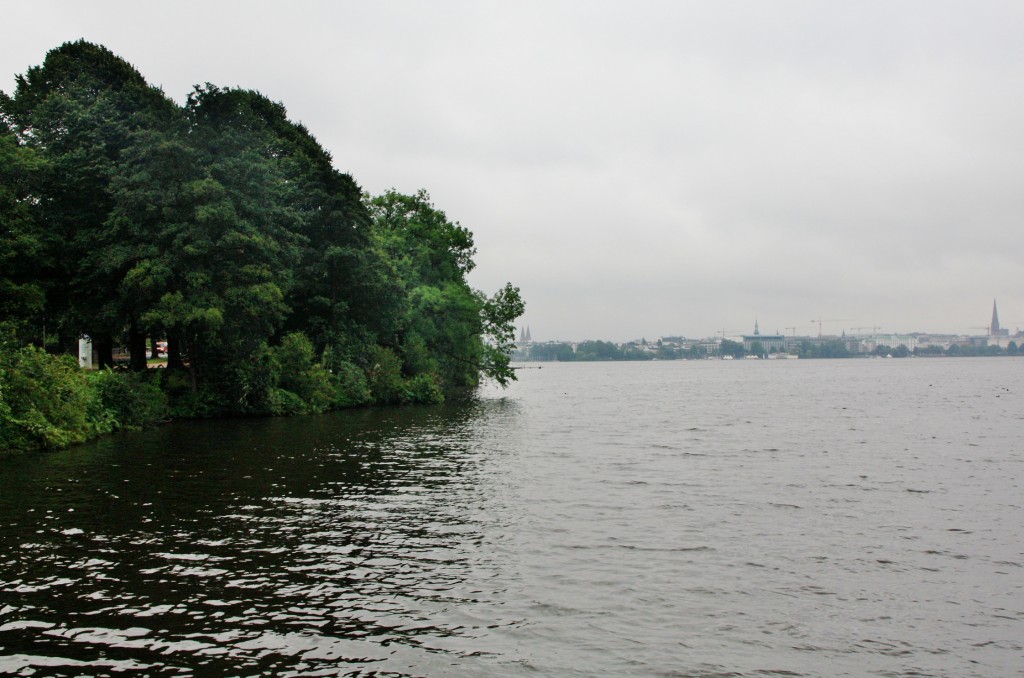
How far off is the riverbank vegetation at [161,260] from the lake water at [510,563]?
10.2 meters

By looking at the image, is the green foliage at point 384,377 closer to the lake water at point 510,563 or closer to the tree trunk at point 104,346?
the tree trunk at point 104,346

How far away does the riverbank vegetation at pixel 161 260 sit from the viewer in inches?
1542

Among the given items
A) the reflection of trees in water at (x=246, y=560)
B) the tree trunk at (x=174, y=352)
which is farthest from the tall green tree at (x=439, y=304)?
the reflection of trees in water at (x=246, y=560)

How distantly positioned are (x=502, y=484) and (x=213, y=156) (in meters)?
29.7

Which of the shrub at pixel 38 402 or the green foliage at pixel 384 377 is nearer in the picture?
the shrub at pixel 38 402

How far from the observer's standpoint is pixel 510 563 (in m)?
15.0

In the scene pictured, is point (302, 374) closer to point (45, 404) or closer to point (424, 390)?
point (424, 390)

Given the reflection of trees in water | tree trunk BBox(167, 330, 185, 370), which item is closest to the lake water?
the reflection of trees in water

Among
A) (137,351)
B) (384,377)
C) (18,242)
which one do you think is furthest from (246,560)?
(384,377)

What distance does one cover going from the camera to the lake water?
1056 cm

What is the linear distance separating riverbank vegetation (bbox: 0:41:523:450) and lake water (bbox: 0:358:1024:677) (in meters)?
10.2

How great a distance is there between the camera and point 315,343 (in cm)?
5650

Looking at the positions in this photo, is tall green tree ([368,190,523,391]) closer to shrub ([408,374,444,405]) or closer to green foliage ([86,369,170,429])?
shrub ([408,374,444,405])

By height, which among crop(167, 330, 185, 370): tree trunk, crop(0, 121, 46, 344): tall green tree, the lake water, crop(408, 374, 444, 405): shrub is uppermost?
crop(0, 121, 46, 344): tall green tree
